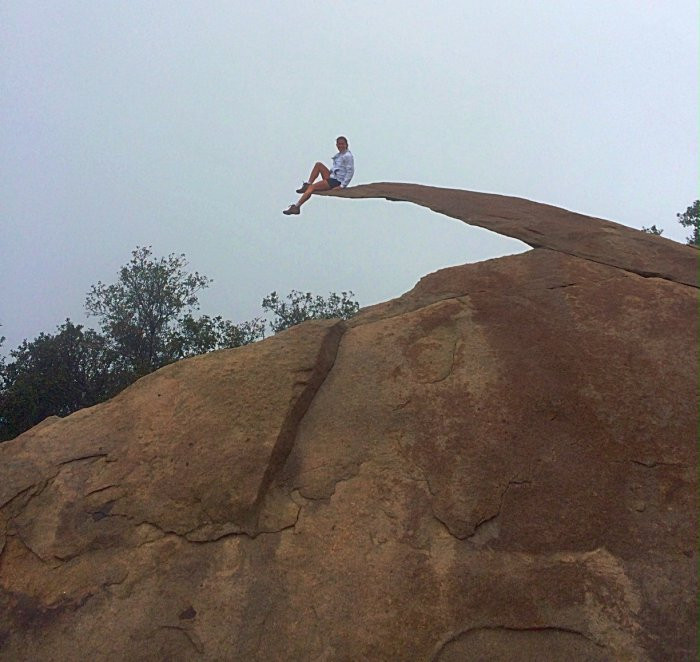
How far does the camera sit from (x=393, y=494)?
12.3ft

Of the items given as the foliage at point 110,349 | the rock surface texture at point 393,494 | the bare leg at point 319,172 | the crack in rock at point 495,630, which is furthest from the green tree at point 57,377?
the crack in rock at point 495,630

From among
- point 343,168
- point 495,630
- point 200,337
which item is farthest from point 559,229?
point 200,337

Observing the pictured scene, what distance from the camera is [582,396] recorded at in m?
4.09

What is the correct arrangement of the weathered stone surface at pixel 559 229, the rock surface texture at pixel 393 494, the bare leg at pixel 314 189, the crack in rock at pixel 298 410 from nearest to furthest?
the rock surface texture at pixel 393 494, the crack in rock at pixel 298 410, the weathered stone surface at pixel 559 229, the bare leg at pixel 314 189

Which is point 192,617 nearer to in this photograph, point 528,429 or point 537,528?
point 537,528

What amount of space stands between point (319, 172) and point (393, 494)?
5.15m

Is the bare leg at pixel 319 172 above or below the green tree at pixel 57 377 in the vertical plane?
below

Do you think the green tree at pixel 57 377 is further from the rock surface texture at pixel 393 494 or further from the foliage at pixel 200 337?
the rock surface texture at pixel 393 494

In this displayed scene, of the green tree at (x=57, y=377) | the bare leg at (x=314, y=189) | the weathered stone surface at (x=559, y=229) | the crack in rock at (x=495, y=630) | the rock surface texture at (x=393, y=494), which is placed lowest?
the crack in rock at (x=495, y=630)

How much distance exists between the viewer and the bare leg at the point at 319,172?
7862mm

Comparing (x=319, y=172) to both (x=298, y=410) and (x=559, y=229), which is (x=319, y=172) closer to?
(x=559, y=229)

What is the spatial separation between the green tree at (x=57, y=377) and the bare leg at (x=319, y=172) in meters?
13.2

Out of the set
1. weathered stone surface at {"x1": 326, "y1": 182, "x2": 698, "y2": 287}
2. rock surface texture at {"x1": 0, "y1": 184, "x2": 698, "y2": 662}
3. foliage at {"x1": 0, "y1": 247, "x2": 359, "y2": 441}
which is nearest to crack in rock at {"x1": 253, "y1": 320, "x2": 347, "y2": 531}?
rock surface texture at {"x1": 0, "y1": 184, "x2": 698, "y2": 662}

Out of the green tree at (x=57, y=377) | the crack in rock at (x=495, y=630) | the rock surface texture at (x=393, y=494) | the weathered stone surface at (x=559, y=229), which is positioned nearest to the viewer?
the crack in rock at (x=495, y=630)
